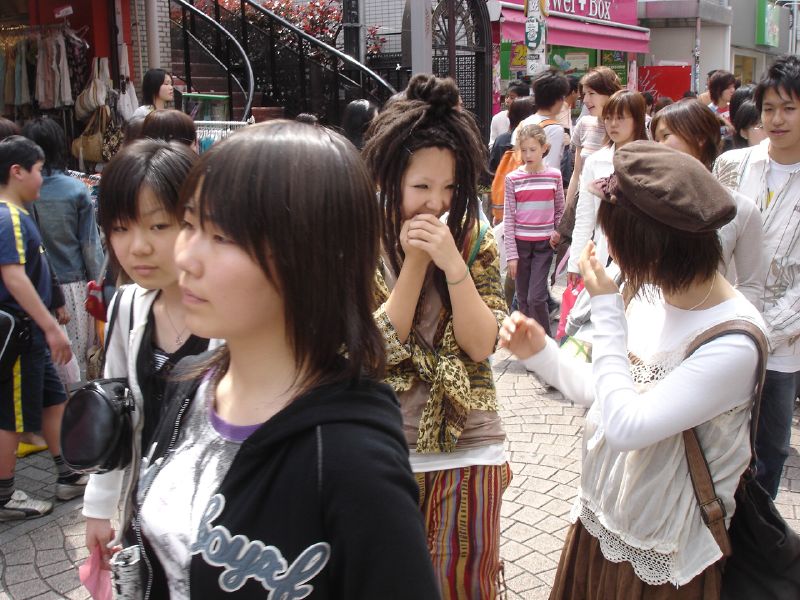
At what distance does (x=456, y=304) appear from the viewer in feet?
6.99

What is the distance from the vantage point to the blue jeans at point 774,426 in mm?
3293

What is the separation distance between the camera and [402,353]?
2170 millimetres

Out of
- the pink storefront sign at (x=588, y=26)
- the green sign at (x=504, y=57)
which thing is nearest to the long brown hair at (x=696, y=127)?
the pink storefront sign at (x=588, y=26)

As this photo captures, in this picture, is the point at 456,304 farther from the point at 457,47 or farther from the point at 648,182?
the point at 457,47

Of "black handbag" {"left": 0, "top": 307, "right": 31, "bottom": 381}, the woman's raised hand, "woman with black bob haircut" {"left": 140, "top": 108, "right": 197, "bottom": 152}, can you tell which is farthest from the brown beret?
"black handbag" {"left": 0, "top": 307, "right": 31, "bottom": 381}

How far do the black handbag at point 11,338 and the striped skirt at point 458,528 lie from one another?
8.54ft

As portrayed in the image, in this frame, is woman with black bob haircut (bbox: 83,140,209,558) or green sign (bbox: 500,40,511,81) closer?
woman with black bob haircut (bbox: 83,140,209,558)

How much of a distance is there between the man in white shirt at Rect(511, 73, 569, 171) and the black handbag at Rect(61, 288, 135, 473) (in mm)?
5617

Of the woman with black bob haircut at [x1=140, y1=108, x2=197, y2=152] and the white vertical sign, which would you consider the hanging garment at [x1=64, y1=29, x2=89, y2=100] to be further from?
the woman with black bob haircut at [x1=140, y1=108, x2=197, y2=152]

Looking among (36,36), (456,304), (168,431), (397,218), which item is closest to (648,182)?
(456,304)

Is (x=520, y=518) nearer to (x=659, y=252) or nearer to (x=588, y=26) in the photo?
(x=659, y=252)

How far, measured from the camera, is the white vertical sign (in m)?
9.27

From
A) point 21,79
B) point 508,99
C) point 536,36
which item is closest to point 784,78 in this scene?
point 536,36

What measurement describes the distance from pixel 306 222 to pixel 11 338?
330 cm
